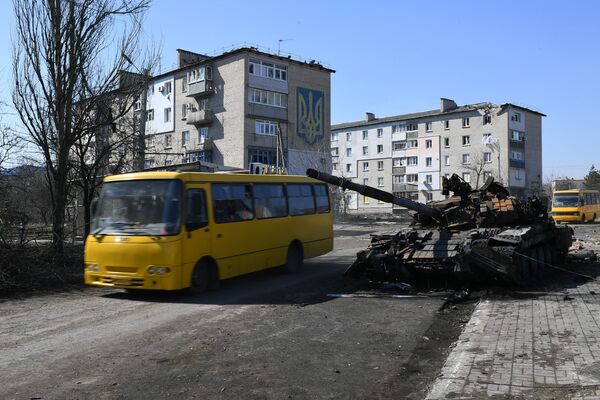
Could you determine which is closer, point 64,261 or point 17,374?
point 17,374

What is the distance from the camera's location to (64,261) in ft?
47.1

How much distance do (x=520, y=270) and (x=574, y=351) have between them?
5.13 meters

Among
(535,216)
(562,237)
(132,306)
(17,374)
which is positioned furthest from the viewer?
(562,237)

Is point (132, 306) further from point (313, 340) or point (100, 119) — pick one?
point (100, 119)

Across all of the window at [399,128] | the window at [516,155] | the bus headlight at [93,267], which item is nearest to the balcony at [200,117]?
the window at [399,128]

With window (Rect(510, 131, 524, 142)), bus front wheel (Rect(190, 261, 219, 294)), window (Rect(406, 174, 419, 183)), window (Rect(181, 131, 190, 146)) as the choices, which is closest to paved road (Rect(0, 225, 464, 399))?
bus front wheel (Rect(190, 261, 219, 294))

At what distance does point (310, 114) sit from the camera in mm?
53125

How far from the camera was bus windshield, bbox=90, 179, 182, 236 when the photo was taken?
9.79m

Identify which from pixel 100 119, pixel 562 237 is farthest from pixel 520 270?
pixel 100 119

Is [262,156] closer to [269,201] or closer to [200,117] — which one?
[200,117]

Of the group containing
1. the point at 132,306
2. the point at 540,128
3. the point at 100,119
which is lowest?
the point at 132,306

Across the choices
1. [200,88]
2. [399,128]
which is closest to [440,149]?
[399,128]

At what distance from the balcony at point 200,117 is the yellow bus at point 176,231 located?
39.8 metres

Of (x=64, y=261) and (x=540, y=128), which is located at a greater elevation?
(x=540, y=128)
